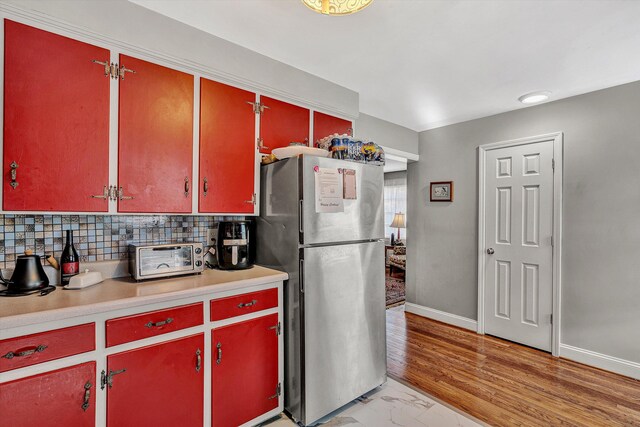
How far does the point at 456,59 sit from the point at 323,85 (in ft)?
3.37

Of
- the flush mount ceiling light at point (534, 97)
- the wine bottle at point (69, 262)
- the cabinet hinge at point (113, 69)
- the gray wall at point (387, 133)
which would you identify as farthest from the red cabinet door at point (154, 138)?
the flush mount ceiling light at point (534, 97)

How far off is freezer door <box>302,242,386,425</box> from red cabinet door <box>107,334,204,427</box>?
2.08 ft

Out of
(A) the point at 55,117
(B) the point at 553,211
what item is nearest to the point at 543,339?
(B) the point at 553,211

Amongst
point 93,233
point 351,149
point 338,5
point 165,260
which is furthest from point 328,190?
point 93,233

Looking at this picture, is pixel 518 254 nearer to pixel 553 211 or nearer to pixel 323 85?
pixel 553 211

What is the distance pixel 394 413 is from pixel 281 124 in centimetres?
220

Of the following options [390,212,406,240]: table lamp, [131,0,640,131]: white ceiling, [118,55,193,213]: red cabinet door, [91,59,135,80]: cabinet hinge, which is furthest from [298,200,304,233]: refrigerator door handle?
[390,212,406,240]: table lamp

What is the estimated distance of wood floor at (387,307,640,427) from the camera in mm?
2059

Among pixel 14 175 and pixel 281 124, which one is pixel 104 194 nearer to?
pixel 14 175

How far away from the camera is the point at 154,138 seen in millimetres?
1766

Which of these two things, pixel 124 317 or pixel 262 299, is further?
pixel 262 299

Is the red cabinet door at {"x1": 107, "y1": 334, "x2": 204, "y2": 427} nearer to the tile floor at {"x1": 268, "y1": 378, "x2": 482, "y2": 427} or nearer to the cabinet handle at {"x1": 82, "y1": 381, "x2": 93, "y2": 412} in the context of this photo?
the cabinet handle at {"x1": 82, "y1": 381, "x2": 93, "y2": 412}

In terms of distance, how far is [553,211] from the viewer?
2.93 m

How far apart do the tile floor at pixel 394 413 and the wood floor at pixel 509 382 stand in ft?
0.47
